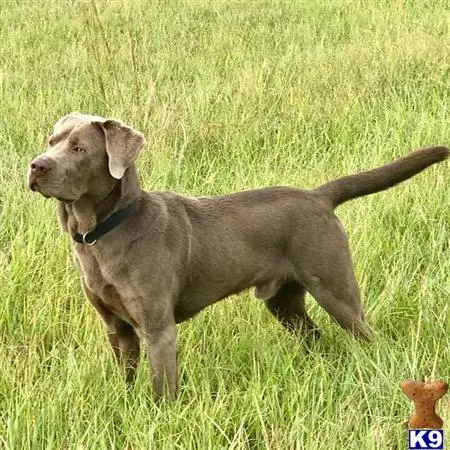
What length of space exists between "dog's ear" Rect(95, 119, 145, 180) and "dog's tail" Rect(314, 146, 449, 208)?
858mm

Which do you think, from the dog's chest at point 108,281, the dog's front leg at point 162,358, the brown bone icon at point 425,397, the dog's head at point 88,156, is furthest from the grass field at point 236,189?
the brown bone icon at point 425,397

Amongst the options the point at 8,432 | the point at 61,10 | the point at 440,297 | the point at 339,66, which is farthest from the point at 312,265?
the point at 61,10

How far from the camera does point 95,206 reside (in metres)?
2.68

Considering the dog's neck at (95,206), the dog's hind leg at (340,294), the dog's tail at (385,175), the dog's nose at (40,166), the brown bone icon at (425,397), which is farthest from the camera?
the dog's tail at (385,175)

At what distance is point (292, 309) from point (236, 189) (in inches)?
47.8

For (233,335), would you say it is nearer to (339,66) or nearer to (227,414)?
(227,414)

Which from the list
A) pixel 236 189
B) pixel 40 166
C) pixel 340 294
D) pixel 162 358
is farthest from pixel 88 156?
pixel 236 189

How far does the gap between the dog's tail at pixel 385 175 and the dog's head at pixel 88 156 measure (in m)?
0.89

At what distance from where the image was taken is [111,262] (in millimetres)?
2650

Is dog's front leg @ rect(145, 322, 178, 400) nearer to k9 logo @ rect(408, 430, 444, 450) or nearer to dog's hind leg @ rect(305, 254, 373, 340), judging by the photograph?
dog's hind leg @ rect(305, 254, 373, 340)

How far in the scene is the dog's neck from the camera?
105 inches

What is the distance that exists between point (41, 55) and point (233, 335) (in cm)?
496

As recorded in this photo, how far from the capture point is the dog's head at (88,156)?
2473 millimetres

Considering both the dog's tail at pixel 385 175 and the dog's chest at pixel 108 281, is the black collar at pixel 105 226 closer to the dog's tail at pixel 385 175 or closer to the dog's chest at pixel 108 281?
the dog's chest at pixel 108 281
